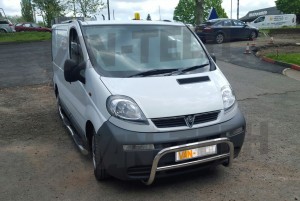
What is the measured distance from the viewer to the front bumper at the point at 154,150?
3510 mm

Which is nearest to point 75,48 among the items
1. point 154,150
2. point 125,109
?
point 125,109

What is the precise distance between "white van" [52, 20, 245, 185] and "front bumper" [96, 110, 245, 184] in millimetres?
10

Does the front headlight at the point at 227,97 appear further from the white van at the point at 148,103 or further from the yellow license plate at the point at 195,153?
the yellow license plate at the point at 195,153

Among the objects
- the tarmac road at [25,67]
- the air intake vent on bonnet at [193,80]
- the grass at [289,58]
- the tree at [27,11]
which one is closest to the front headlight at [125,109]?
the air intake vent on bonnet at [193,80]

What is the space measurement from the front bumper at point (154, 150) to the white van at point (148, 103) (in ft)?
0.03

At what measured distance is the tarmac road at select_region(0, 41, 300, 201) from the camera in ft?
12.6

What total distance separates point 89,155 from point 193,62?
1920 millimetres

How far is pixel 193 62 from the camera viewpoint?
4.56 m

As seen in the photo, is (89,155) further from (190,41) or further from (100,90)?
(190,41)

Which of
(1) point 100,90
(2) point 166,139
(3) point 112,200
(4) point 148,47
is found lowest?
(3) point 112,200

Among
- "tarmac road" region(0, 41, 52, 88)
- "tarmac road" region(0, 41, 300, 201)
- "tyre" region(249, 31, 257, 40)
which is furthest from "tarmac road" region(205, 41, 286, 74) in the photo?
"tarmac road" region(0, 41, 52, 88)

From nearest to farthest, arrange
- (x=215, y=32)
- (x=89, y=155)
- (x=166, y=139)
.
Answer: (x=166, y=139) < (x=89, y=155) < (x=215, y=32)

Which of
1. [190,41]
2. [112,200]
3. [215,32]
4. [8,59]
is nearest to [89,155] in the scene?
[112,200]

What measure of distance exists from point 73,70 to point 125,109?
1.11 m
